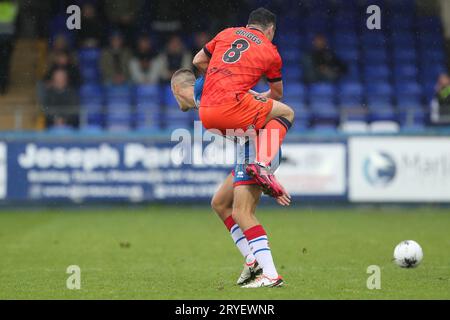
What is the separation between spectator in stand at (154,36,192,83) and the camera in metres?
19.0

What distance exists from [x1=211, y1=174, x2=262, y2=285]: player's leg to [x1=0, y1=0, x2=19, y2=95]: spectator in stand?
1274 centimetres

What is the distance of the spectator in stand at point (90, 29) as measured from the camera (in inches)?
777

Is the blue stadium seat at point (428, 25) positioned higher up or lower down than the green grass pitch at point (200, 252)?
higher up

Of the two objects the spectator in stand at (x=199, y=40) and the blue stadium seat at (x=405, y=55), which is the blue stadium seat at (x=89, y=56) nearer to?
the spectator in stand at (x=199, y=40)

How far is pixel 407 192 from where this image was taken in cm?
1652

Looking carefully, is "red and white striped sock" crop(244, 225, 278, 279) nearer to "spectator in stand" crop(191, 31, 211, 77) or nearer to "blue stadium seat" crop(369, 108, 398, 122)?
"blue stadium seat" crop(369, 108, 398, 122)

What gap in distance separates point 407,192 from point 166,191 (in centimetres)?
414

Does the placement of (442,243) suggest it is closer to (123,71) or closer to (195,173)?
(195,173)

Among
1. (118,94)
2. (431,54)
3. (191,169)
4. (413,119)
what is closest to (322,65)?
(413,119)

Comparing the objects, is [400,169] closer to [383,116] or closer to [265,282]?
[383,116]

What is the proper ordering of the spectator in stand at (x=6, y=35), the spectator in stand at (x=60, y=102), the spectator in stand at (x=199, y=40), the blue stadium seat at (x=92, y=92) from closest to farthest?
the spectator in stand at (x=60, y=102), the blue stadium seat at (x=92, y=92), the spectator in stand at (x=199, y=40), the spectator in stand at (x=6, y=35)

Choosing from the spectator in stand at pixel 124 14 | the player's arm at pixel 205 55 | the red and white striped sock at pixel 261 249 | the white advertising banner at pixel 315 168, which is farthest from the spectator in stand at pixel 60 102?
the red and white striped sock at pixel 261 249

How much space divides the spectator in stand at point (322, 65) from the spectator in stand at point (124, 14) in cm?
373

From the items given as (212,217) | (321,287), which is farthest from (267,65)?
(212,217)
